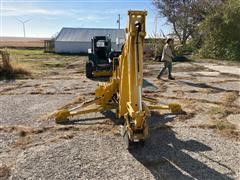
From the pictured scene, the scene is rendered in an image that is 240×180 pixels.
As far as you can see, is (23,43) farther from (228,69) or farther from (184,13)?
(228,69)

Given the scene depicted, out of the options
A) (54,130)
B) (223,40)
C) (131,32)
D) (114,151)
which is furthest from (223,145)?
(223,40)

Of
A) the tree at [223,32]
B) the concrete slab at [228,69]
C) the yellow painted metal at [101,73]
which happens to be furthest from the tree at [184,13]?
the yellow painted metal at [101,73]

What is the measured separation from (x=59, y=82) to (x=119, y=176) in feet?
29.6

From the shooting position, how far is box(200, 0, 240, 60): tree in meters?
22.9

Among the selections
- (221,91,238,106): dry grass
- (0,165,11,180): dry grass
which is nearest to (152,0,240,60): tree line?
(221,91,238,106): dry grass

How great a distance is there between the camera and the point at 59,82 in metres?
13.1

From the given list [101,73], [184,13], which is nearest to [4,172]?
[101,73]

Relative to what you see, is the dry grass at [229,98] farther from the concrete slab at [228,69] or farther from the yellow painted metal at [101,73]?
the concrete slab at [228,69]

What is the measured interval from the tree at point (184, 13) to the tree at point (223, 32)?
323 centimetres

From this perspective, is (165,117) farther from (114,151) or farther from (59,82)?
(59,82)

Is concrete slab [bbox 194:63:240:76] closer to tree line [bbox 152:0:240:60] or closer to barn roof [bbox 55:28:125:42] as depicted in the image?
tree line [bbox 152:0:240:60]

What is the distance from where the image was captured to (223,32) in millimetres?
23719

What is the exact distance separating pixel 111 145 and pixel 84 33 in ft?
103

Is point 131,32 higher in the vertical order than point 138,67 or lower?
higher
